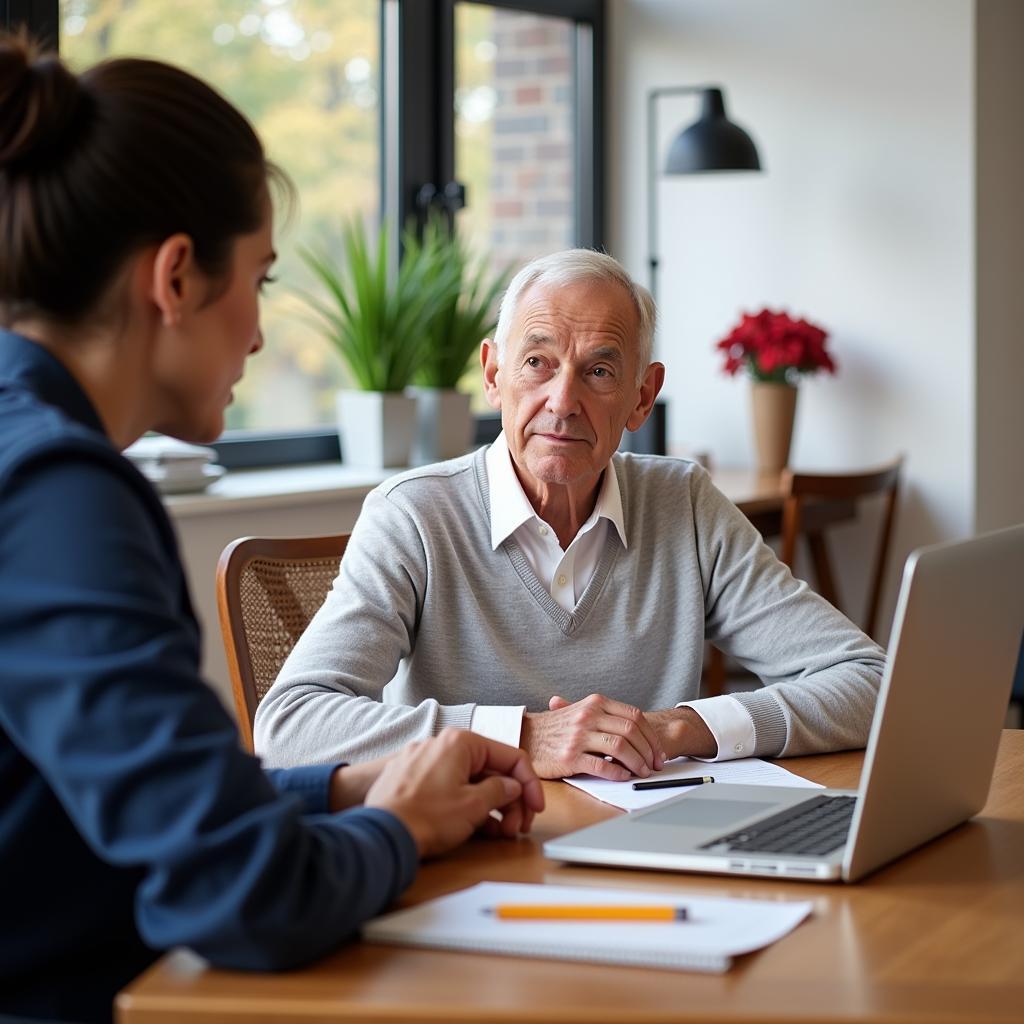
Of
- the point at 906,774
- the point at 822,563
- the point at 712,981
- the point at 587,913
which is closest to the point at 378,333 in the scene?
the point at 822,563

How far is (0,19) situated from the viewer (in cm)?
307

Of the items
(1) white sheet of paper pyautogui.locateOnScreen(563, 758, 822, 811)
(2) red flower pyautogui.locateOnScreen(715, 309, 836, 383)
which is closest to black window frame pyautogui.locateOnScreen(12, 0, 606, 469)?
(2) red flower pyautogui.locateOnScreen(715, 309, 836, 383)

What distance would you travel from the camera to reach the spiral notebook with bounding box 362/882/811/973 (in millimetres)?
1010

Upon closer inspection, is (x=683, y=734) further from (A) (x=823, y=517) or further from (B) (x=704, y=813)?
(A) (x=823, y=517)

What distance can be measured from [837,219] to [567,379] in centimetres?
274

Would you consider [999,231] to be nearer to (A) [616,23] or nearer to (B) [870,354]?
(B) [870,354]

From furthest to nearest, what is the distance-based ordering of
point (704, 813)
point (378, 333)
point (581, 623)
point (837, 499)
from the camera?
point (837, 499) → point (378, 333) → point (581, 623) → point (704, 813)

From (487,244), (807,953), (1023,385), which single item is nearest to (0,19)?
(487,244)

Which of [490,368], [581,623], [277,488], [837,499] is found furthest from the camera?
[837,499]

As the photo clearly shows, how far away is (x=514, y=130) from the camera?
462 centimetres

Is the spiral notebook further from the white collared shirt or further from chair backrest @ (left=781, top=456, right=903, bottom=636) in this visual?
chair backrest @ (left=781, top=456, right=903, bottom=636)

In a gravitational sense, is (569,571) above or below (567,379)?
below

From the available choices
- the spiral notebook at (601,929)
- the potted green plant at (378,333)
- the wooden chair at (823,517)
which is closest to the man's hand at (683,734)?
the spiral notebook at (601,929)

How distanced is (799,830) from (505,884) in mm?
273
